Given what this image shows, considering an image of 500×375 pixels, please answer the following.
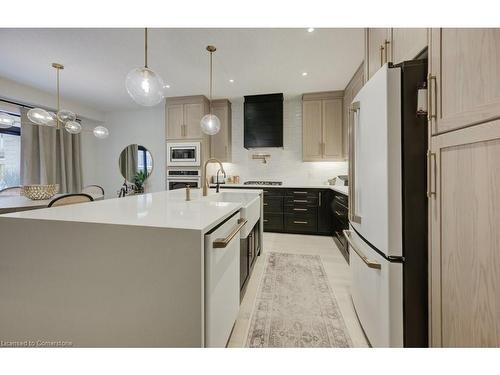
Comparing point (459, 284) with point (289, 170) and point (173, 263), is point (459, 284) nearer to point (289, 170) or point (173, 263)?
point (173, 263)

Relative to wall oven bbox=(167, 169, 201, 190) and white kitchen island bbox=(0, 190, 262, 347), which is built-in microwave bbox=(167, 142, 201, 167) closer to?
wall oven bbox=(167, 169, 201, 190)

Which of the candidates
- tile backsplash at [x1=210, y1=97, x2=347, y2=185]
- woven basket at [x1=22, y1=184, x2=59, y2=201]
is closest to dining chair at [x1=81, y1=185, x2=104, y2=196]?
woven basket at [x1=22, y1=184, x2=59, y2=201]

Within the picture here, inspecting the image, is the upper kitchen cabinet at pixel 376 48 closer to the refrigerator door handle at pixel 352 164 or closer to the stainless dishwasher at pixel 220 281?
the refrigerator door handle at pixel 352 164

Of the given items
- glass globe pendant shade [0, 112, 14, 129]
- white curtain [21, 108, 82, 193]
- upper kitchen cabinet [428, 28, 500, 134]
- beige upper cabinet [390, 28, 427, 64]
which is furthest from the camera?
white curtain [21, 108, 82, 193]

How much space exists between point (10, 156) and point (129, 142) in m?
2.05

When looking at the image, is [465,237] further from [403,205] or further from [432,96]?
[432,96]

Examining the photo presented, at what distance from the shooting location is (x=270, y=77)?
335cm

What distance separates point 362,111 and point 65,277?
1874 millimetres

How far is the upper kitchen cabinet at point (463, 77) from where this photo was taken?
652 mm

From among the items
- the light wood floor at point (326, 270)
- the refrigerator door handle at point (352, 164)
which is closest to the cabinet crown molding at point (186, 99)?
the light wood floor at point (326, 270)

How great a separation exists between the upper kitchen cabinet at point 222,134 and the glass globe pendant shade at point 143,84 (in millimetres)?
2810

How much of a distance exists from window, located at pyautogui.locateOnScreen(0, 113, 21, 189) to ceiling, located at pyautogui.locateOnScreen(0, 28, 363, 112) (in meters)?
0.99

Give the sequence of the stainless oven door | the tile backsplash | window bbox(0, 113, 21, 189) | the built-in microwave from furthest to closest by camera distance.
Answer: the tile backsplash → the stainless oven door → the built-in microwave → window bbox(0, 113, 21, 189)

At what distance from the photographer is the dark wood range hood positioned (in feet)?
13.5
